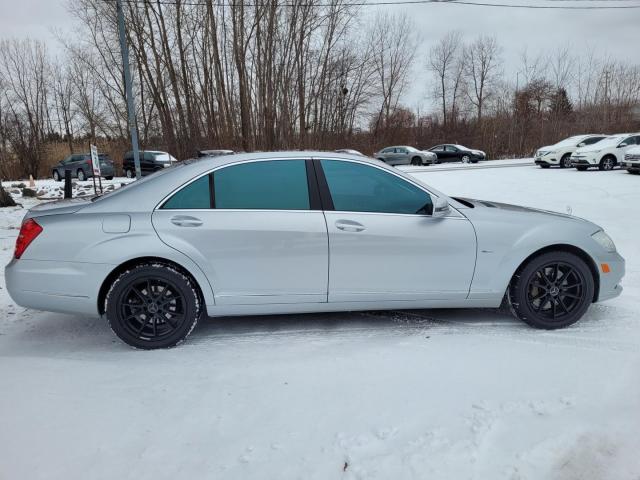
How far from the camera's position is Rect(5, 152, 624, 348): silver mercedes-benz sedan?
350cm

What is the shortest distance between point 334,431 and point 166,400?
42.5 inches

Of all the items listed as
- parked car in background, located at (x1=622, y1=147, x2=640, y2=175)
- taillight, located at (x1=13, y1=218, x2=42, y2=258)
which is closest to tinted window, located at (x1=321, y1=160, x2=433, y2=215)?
taillight, located at (x1=13, y1=218, x2=42, y2=258)

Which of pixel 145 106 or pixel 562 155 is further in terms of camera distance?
pixel 145 106

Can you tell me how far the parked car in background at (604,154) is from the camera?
19.5 meters

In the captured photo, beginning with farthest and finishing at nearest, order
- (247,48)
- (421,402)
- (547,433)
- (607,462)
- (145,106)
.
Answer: (145,106), (247,48), (421,402), (547,433), (607,462)

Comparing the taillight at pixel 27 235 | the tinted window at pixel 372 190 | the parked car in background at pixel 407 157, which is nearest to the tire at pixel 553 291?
the tinted window at pixel 372 190

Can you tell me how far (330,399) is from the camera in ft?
9.39

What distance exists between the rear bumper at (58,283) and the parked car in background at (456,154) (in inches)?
1215

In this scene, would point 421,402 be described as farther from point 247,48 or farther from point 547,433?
point 247,48

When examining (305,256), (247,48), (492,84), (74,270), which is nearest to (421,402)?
(305,256)

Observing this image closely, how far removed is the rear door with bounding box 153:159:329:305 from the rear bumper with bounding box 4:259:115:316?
1.99ft

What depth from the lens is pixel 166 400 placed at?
2893 millimetres

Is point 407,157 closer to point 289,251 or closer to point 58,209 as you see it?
point 289,251

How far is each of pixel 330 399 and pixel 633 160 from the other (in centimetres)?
1861
